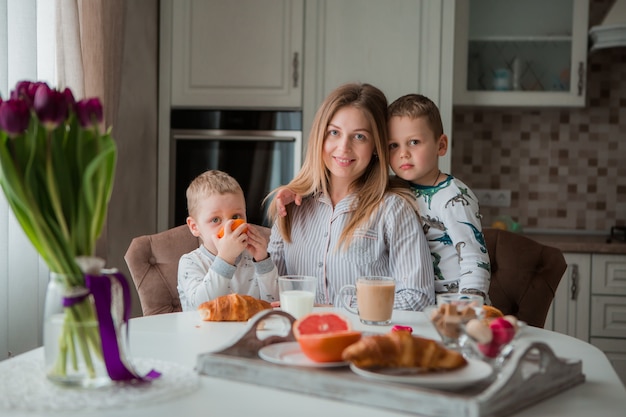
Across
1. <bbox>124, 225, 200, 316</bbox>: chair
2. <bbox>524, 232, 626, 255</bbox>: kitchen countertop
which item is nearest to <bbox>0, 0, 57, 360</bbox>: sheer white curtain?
<bbox>124, 225, 200, 316</bbox>: chair

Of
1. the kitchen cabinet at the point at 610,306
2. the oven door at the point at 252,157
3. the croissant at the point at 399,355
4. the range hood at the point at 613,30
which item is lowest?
the kitchen cabinet at the point at 610,306

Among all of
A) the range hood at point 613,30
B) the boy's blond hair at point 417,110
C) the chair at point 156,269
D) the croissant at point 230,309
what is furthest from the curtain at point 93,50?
the range hood at point 613,30

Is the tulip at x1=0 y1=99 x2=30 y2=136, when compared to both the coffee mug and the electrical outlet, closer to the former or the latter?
the coffee mug

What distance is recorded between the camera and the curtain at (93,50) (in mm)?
2351

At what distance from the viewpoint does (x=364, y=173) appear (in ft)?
6.44

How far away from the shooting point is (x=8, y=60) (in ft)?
6.90

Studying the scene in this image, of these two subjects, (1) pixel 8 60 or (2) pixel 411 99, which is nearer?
(2) pixel 411 99

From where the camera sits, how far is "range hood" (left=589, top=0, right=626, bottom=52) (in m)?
3.14

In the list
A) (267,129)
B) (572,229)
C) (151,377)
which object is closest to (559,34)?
(572,229)

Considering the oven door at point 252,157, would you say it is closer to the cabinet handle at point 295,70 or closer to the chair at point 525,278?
the cabinet handle at point 295,70

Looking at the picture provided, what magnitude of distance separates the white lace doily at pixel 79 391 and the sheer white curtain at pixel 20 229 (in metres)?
1.15

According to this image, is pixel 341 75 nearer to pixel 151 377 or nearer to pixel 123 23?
pixel 123 23

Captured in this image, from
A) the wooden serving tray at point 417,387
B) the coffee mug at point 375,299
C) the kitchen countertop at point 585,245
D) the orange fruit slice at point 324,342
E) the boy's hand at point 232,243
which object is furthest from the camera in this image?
the kitchen countertop at point 585,245

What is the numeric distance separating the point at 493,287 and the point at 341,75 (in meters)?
1.46
